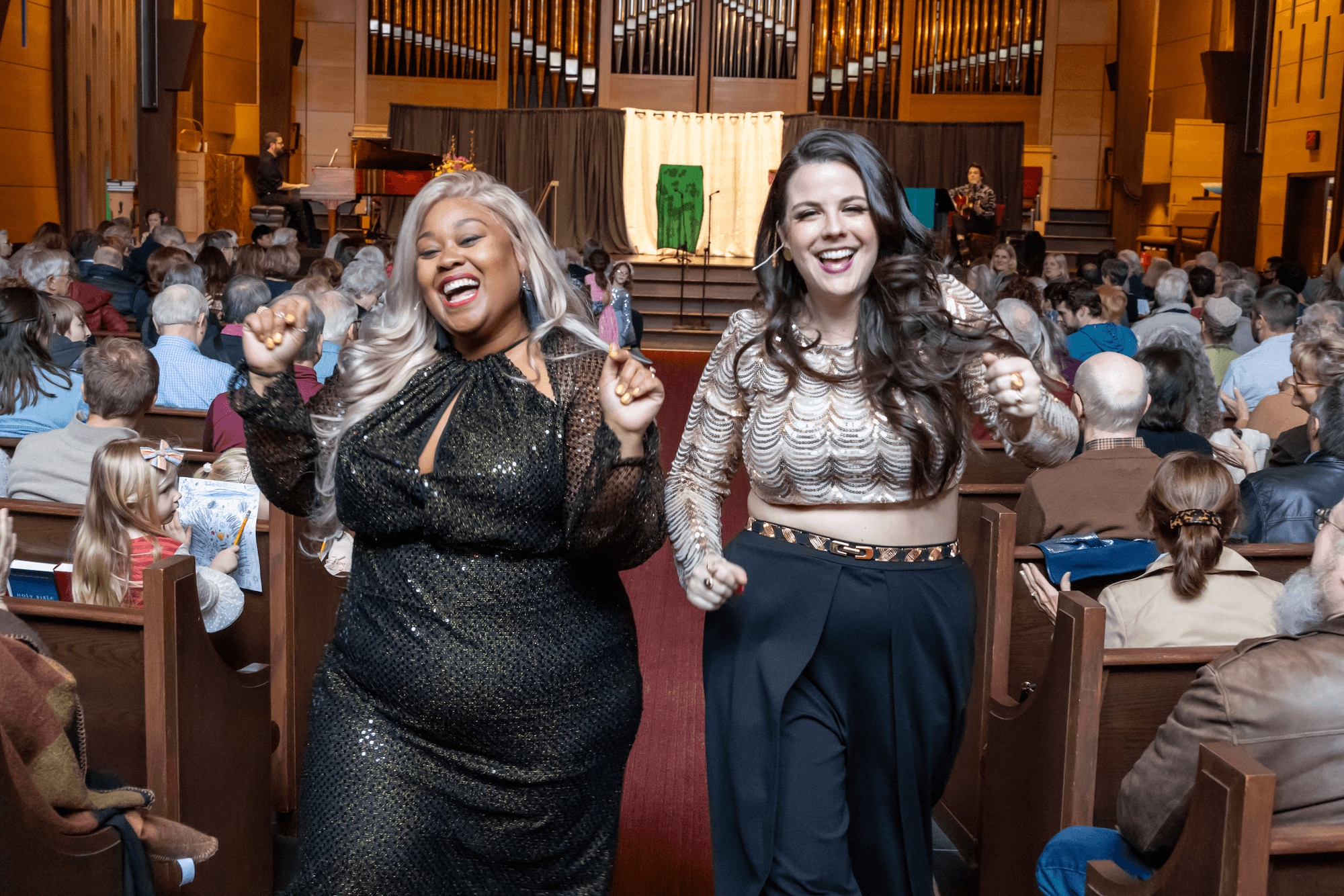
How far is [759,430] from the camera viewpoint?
2020 mm

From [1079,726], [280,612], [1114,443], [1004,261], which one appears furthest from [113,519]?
[1004,261]

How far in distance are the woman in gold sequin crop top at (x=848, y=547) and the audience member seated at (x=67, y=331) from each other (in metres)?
3.73

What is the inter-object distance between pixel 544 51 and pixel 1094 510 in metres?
13.8

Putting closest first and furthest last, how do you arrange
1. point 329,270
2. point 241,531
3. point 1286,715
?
point 1286,715 < point 241,531 < point 329,270

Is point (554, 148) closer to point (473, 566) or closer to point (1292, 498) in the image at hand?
point (1292, 498)

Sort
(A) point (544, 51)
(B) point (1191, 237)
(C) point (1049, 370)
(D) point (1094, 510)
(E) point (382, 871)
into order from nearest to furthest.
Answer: (E) point (382, 871), (D) point (1094, 510), (C) point (1049, 370), (B) point (1191, 237), (A) point (544, 51)

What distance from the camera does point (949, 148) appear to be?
48.8 ft

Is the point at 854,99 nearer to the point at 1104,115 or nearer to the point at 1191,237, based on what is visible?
the point at 1104,115

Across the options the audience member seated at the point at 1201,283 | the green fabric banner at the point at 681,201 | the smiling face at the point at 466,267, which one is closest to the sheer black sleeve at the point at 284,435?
the smiling face at the point at 466,267

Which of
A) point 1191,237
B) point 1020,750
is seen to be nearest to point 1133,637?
point 1020,750

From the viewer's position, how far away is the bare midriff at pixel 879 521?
1983mm

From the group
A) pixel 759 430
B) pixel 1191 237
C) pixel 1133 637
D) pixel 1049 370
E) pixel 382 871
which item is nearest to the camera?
pixel 382 871

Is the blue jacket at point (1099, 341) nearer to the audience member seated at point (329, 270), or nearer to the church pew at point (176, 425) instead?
the church pew at point (176, 425)

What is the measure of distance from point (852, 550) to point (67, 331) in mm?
4212
